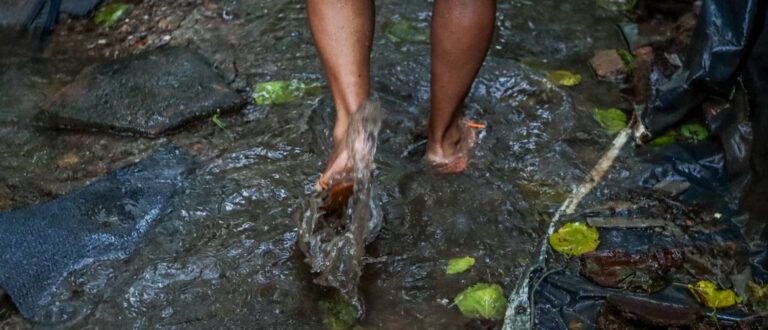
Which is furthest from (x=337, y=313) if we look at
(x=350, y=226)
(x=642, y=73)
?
(x=642, y=73)

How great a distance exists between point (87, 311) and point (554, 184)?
143 centimetres

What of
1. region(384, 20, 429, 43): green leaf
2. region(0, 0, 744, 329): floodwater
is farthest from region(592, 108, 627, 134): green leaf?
region(384, 20, 429, 43): green leaf

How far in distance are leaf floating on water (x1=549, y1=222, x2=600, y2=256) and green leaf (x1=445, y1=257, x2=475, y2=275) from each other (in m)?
0.24

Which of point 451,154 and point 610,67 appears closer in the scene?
point 451,154

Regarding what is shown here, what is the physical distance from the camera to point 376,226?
Result: 8.31 ft

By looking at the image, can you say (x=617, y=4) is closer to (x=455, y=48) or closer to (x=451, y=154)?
(x=451, y=154)

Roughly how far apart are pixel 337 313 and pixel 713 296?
3.21 feet

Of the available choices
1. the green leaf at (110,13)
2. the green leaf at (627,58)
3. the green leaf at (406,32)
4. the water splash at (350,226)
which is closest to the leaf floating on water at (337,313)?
the water splash at (350,226)

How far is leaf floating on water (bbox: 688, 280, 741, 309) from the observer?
2.23 meters

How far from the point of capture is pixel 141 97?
10.3ft

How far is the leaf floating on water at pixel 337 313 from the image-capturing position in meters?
2.24

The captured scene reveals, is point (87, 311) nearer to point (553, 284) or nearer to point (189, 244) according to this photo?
point (189, 244)

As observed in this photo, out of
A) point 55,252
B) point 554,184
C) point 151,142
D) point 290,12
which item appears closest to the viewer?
point 55,252

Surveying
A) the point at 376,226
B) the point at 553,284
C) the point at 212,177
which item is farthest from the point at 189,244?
the point at 553,284
